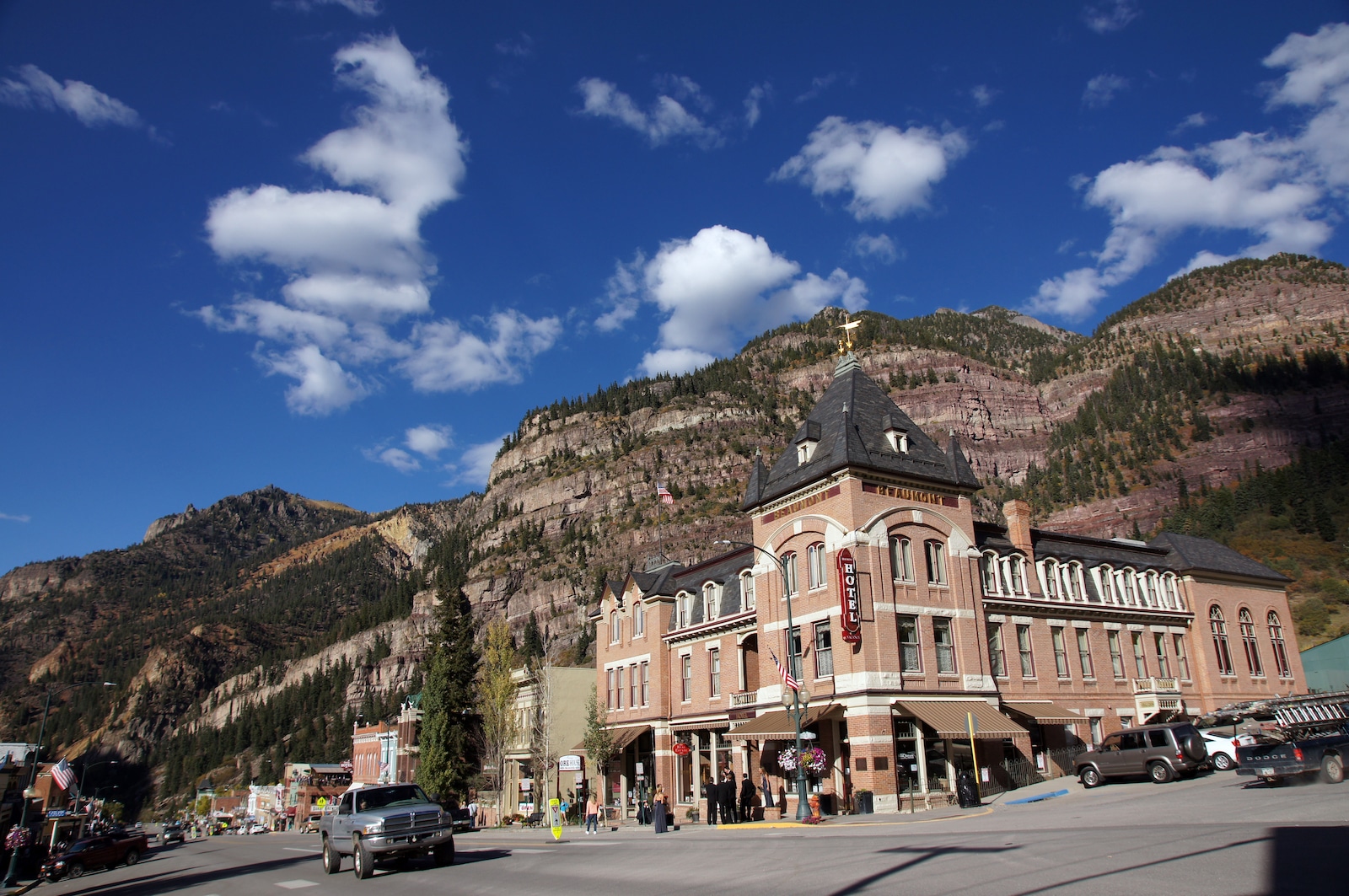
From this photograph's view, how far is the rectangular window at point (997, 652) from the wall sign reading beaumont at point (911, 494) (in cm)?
619

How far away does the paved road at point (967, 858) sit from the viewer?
36.3 ft

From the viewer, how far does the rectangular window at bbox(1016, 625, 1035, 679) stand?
129 ft

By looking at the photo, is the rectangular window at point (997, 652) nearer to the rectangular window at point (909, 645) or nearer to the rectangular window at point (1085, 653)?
the rectangular window at point (909, 645)

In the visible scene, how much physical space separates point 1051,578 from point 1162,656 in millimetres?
8626

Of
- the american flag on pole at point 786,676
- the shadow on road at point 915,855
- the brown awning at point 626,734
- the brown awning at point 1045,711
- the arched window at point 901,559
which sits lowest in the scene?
the shadow on road at point 915,855

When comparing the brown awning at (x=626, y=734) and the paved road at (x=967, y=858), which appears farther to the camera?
the brown awning at (x=626, y=734)

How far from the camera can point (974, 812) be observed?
90.3 feet

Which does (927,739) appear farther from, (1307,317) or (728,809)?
(1307,317)

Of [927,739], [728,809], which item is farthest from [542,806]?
[927,739]

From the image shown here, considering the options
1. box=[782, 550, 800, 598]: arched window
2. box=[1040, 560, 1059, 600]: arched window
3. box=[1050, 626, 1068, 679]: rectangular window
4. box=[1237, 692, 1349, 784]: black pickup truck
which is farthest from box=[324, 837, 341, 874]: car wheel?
box=[1040, 560, 1059, 600]: arched window

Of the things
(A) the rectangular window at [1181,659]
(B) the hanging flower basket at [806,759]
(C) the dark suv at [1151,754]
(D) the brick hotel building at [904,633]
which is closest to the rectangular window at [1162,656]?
(D) the brick hotel building at [904,633]

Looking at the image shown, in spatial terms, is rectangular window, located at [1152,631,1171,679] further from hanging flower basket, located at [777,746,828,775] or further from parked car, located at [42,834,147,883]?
parked car, located at [42,834,147,883]

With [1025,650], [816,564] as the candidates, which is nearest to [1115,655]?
[1025,650]

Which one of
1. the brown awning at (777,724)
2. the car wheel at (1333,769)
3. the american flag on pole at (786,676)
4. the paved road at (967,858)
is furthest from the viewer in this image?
the brown awning at (777,724)
